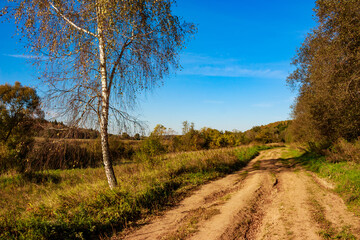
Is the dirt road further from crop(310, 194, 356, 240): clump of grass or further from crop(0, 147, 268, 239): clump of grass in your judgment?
crop(0, 147, 268, 239): clump of grass

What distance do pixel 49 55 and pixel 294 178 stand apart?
12.0m

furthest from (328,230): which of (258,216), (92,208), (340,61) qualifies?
(340,61)

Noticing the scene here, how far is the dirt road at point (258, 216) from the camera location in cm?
445

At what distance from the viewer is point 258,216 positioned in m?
5.45

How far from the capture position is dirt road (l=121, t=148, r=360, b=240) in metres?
4.45

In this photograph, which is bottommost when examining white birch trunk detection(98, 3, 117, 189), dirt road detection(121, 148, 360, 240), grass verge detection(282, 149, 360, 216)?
dirt road detection(121, 148, 360, 240)

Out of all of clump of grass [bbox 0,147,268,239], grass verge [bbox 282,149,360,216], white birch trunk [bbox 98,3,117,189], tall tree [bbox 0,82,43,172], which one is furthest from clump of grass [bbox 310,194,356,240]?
tall tree [bbox 0,82,43,172]

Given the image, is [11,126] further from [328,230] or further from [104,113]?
[328,230]

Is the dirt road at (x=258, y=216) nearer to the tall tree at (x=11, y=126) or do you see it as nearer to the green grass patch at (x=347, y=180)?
the green grass patch at (x=347, y=180)

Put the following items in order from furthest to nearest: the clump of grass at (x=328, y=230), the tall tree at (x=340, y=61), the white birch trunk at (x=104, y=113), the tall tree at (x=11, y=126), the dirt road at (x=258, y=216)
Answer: the tall tree at (x=11, y=126) → the tall tree at (x=340, y=61) → the white birch trunk at (x=104, y=113) → the dirt road at (x=258, y=216) → the clump of grass at (x=328, y=230)

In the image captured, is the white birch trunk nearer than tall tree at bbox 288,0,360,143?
Yes

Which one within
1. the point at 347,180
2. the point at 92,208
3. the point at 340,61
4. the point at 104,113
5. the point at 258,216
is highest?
the point at 340,61

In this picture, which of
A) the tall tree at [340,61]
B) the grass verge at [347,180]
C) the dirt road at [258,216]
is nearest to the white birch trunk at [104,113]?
the dirt road at [258,216]

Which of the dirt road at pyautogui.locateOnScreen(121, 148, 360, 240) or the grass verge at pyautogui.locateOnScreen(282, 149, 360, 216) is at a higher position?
the grass verge at pyautogui.locateOnScreen(282, 149, 360, 216)
